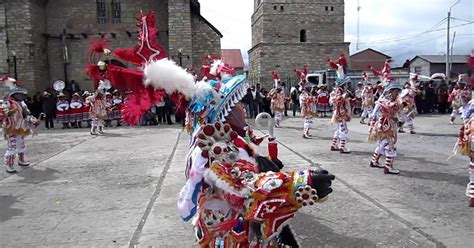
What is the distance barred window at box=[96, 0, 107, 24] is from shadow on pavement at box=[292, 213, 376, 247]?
25109 millimetres

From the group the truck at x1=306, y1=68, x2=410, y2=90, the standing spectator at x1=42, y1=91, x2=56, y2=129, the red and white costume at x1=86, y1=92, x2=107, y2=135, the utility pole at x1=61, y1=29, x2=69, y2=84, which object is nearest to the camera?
the red and white costume at x1=86, y1=92, x2=107, y2=135

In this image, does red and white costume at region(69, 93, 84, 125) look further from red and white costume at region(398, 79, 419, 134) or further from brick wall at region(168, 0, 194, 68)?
red and white costume at region(398, 79, 419, 134)

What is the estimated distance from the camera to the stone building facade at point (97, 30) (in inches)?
975

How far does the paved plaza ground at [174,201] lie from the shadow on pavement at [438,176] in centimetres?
2

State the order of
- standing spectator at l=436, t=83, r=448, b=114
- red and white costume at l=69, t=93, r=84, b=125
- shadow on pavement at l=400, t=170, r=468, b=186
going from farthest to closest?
standing spectator at l=436, t=83, r=448, b=114 → red and white costume at l=69, t=93, r=84, b=125 → shadow on pavement at l=400, t=170, r=468, b=186

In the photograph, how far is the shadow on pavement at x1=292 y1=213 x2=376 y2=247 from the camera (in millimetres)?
4312

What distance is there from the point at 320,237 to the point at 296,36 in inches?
1235

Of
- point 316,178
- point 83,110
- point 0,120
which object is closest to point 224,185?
point 316,178

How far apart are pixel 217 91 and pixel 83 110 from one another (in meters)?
17.9

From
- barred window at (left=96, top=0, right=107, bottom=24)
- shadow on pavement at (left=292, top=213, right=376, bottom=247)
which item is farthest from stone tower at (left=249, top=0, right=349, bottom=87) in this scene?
shadow on pavement at (left=292, top=213, right=376, bottom=247)

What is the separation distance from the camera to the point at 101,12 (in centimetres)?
2694

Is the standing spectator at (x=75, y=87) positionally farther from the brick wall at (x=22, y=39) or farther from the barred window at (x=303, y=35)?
the barred window at (x=303, y=35)

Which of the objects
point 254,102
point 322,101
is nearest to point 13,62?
point 254,102

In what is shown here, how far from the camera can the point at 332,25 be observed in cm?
3484
